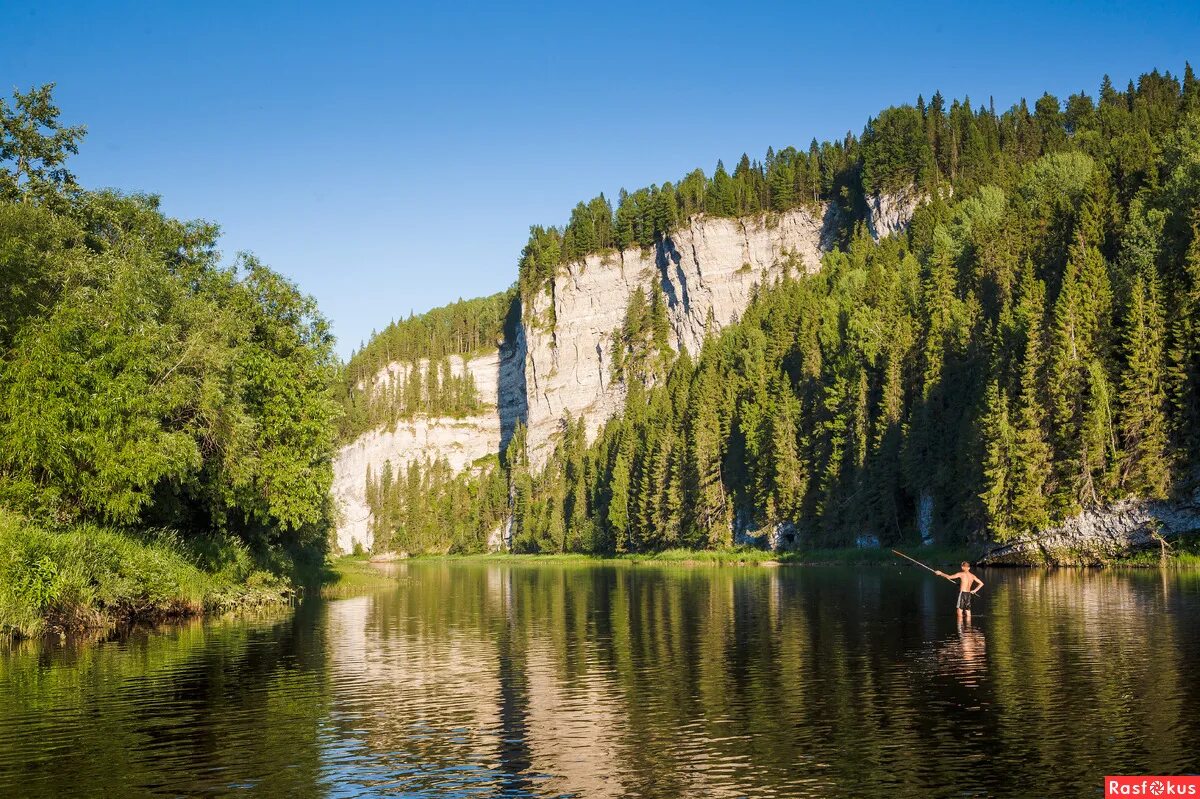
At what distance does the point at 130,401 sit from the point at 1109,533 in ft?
210

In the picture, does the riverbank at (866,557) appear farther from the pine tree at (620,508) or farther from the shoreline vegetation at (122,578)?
the pine tree at (620,508)

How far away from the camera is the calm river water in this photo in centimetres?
1631

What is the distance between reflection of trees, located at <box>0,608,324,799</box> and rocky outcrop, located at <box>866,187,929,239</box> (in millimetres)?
162339

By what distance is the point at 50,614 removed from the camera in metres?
34.9

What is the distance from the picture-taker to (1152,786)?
14.7 m

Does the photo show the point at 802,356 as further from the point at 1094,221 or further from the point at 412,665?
the point at 412,665

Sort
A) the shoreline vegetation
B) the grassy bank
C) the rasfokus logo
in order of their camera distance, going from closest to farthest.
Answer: the rasfokus logo < the grassy bank < the shoreline vegetation

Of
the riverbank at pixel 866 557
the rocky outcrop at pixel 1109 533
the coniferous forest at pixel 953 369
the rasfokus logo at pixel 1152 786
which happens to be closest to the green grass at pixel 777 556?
the riverbank at pixel 866 557

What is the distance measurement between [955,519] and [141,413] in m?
68.3

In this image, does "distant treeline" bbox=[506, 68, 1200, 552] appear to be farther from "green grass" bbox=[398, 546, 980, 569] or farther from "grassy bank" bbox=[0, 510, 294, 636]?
"grassy bank" bbox=[0, 510, 294, 636]

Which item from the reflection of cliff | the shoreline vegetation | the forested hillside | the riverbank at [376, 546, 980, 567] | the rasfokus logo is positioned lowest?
the riverbank at [376, 546, 980, 567]

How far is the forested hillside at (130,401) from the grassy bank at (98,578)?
0.09 meters

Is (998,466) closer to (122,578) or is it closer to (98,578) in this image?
(122,578)

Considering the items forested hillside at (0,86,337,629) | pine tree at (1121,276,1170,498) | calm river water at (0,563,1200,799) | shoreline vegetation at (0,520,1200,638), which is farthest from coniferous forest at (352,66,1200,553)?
forested hillside at (0,86,337,629)
